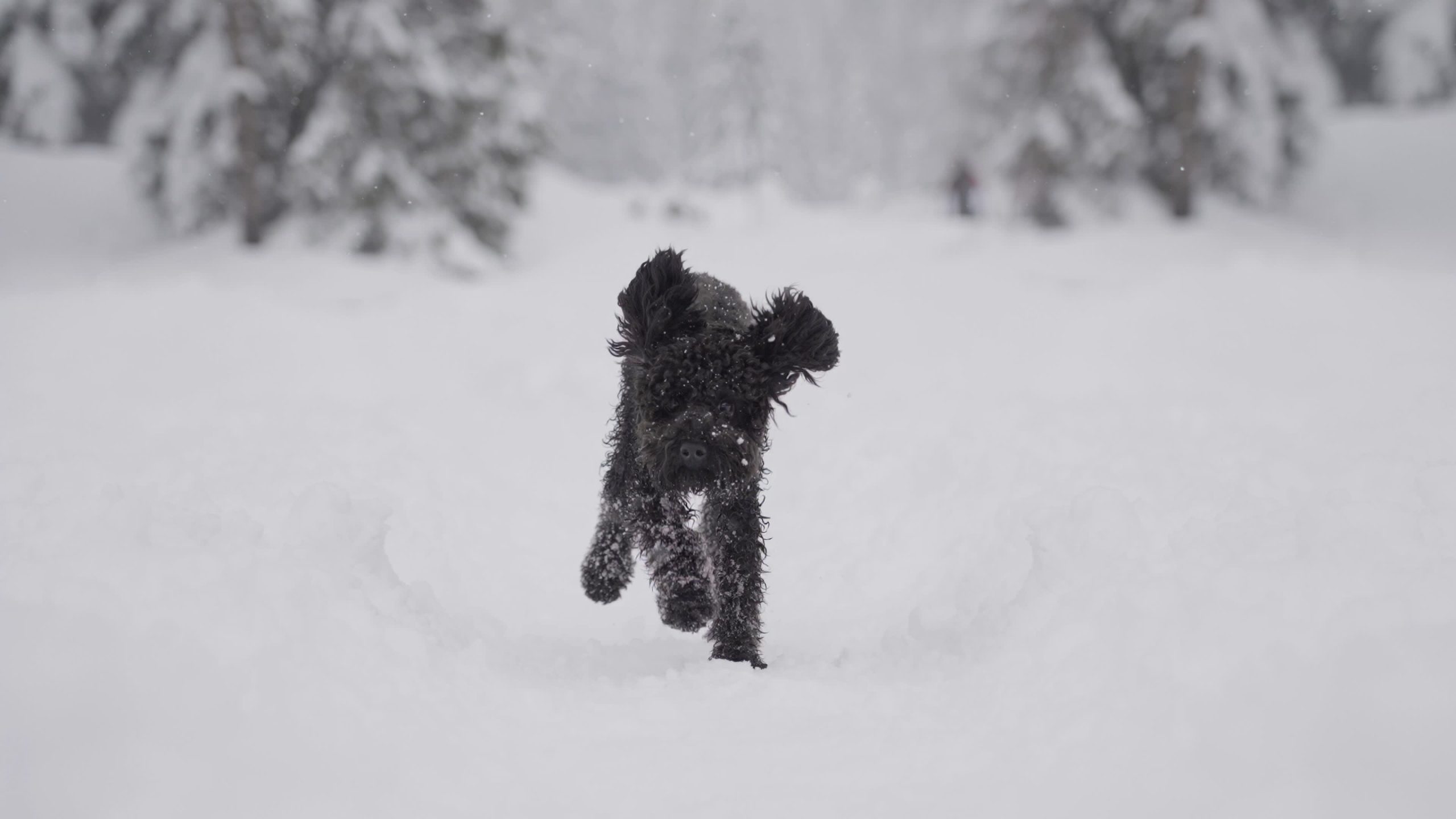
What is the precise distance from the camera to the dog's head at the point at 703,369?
484cm

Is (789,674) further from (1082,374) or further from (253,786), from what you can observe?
(1082,374)

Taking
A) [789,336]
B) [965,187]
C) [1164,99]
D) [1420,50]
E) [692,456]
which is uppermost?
[965,187]

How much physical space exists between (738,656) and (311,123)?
56.1 feet

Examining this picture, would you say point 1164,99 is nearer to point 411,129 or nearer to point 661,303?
point 411,129

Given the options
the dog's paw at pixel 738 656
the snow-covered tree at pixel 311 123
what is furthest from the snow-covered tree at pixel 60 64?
the dog's paw at pixel 738 656

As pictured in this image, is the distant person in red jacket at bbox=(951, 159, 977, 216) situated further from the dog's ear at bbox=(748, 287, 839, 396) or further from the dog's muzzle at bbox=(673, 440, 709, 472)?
the dog's muzzle at bbox=(673, 440, 709, 472)

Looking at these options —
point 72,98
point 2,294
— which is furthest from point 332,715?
point 72,98

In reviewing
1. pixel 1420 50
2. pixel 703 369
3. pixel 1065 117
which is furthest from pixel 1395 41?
pixel 703 369

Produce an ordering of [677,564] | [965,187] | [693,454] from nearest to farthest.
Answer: [693,454], [677,564], [965,187]

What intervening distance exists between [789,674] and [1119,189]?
20.6 meters

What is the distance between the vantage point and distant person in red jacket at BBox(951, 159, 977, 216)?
28.9 meters

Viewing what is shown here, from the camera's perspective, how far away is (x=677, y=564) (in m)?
5.38

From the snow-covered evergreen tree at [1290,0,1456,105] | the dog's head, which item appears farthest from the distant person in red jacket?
the dog's head

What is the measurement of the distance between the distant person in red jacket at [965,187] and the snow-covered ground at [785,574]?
15745mm
